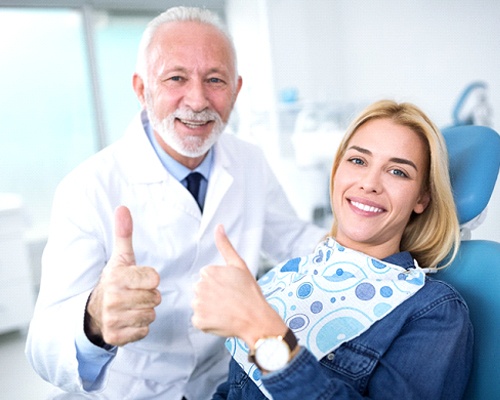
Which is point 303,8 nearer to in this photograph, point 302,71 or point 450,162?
point 302,71

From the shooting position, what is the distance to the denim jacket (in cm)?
85

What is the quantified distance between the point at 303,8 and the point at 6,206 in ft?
9.28

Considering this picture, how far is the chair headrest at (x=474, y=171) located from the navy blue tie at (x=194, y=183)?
69 centimetres

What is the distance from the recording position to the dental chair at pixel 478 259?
97 cm

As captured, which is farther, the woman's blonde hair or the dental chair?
the woman's blonde hair

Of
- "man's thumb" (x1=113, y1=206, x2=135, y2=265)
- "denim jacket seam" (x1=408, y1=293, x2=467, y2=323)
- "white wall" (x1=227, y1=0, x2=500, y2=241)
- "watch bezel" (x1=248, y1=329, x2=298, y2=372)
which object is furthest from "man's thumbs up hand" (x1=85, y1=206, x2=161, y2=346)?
"white wall" (x1=227, y1=0, x2=500, y2=241)

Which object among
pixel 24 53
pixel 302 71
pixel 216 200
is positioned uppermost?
pixel 24 53

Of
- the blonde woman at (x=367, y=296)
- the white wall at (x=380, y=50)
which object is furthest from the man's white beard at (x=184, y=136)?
the white wall at (x=380, y=50)

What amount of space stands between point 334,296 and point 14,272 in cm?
240

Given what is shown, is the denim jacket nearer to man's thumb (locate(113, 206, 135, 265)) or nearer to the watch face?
the watch face

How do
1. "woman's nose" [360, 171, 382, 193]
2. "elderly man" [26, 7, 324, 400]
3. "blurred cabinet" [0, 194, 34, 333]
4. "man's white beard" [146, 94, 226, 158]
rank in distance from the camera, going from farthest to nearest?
"blurred cabinet" [0, 194, 34, 333], "man's white beard" [146, 94, 226, 158], "elderly man" [26, 7, 324, 400], "woman's nose" [360, 171, 382, 193]

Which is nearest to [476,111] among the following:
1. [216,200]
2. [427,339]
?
[216,200]

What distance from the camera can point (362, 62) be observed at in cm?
393

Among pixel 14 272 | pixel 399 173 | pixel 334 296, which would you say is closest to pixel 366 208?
pixel 399 173
